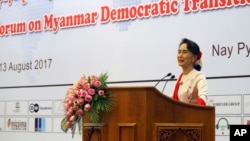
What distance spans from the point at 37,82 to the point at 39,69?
0.47 feet

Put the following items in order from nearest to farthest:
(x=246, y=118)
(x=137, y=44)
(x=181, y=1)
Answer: (x=246, y=118) < (x=181, y=1) < (x=137, y=44)

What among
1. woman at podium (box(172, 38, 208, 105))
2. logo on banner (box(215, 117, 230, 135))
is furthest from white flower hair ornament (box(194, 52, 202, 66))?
logo on banner (box(215, 117, 230, 135))

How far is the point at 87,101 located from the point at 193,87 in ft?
4.24

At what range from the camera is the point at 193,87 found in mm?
4457

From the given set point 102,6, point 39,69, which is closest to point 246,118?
point 102,6

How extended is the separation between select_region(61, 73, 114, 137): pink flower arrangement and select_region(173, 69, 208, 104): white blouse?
1.12 metres

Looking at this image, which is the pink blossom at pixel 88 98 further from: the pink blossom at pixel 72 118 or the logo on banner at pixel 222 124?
the logo on banner at pixel 222 124

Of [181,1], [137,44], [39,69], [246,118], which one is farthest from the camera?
[39,69]

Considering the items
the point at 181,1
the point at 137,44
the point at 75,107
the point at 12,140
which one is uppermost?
the point at 181,1

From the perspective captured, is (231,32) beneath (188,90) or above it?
above

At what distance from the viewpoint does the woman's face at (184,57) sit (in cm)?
461

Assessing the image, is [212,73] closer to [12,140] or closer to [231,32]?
[231,32]

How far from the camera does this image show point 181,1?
4.82 metres

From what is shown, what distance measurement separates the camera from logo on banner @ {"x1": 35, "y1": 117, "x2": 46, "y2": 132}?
5.91 m
